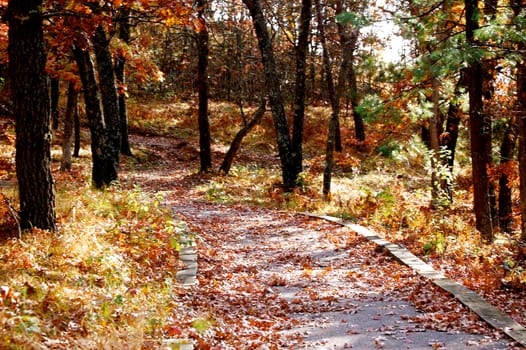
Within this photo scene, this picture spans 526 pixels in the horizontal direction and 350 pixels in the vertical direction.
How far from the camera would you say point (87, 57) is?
1185cm

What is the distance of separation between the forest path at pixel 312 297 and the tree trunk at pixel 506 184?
20.2ft

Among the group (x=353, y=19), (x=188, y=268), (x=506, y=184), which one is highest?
(x=353, y=19)

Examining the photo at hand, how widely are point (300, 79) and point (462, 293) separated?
10464 millimetres

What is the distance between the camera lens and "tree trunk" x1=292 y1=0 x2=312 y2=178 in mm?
15750

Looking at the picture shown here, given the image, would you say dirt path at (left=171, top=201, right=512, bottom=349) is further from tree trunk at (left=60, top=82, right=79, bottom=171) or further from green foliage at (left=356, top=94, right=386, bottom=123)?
tree trunk at (left=60, top=82, right=79, bottom=171)

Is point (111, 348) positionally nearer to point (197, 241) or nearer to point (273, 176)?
point (197, 241)

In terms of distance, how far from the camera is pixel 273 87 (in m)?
16.1

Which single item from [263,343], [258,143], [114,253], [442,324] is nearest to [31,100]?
[114,253]

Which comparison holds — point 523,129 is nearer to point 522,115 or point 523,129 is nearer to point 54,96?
point 522,115

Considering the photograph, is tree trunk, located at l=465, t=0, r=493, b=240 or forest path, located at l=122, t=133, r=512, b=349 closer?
forest path, located at l=122, t=133, r=512, b=349

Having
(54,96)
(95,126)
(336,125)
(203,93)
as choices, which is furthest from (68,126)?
(336,125)

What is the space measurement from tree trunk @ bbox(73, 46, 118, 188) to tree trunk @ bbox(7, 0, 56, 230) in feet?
17.1

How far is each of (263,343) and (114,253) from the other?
2688 millimetres

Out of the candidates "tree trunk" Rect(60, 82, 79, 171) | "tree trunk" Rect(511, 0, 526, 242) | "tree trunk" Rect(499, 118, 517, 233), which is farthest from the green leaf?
"tree trunk" Rect(60, 82, 79, 171)
